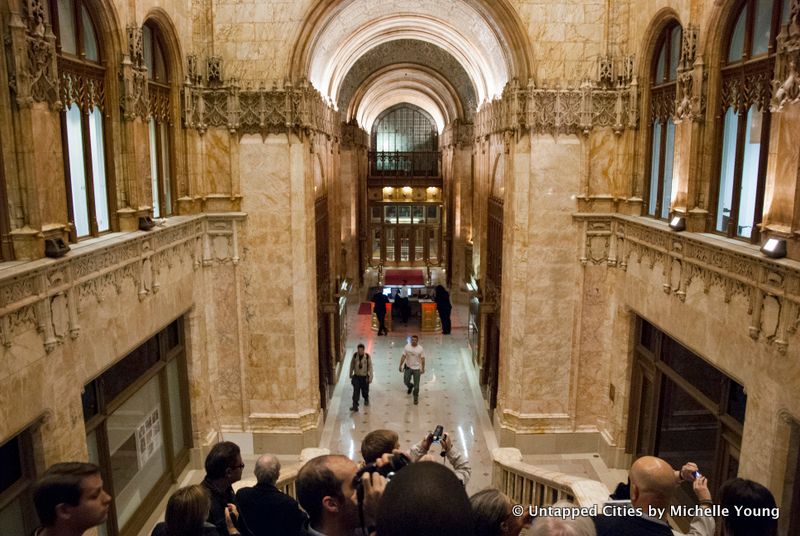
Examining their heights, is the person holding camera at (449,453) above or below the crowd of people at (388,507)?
below

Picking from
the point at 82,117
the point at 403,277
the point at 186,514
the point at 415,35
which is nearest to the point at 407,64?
the point at 415,35

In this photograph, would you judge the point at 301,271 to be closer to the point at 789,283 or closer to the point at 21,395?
the point at 21,395

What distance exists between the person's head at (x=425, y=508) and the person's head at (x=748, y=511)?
2.28m

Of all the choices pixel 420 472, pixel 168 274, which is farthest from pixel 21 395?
pixel 420 472

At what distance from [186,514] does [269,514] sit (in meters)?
0.81

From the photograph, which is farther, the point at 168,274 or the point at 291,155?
the point at 291,155

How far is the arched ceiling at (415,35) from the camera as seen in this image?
35.7 ft

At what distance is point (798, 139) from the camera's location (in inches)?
240

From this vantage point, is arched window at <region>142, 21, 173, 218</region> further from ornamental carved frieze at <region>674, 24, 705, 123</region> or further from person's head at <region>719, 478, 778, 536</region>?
person's head at <region>719, 478, 778, 536</region>

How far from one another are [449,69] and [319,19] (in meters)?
11.1

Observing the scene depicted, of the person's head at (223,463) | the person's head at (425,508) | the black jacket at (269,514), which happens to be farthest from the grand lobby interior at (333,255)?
the person's head at (425,508)

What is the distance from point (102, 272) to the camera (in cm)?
701

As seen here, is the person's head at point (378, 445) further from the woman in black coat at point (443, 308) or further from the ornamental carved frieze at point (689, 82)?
the woman in black coat at point (443, 308)

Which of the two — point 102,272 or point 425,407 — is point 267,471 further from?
point 425,407
